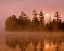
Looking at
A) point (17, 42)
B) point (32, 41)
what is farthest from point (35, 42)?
point (17, 42)

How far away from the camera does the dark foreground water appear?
Result: 1.50 meters

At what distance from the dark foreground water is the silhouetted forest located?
5cm

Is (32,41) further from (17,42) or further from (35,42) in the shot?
(17,42)

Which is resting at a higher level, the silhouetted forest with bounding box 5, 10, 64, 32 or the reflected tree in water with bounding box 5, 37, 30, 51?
the silhouetted forest with bounding box 5, 10, 64, 32

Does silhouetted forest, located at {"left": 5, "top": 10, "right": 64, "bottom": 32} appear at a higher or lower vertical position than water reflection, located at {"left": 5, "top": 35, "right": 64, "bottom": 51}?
higher

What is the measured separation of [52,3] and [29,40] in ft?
1.40

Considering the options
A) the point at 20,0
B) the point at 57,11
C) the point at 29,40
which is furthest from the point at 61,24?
the point at 20,0

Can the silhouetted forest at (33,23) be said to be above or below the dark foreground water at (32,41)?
above

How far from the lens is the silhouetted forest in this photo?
5.02ft

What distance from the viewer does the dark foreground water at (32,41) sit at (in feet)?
4.93

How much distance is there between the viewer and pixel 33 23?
1547mm

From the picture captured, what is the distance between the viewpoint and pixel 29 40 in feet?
5.00

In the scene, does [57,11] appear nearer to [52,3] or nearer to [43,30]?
[52,3]

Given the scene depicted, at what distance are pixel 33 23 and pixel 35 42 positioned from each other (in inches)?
7.3
